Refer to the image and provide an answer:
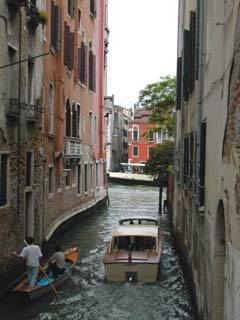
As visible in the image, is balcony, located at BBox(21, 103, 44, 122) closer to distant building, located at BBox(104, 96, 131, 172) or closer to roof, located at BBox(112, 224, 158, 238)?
roof, located at BBox(112, 224, 158, 238)

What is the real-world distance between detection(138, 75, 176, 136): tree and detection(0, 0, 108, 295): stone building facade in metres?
8.57

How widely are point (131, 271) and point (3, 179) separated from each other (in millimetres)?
3637

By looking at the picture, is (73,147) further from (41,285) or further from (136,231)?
(41,285)

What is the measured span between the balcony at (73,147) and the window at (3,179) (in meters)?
9.39

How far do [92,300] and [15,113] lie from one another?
13.6ft

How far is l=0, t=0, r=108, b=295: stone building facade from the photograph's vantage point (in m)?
11.7

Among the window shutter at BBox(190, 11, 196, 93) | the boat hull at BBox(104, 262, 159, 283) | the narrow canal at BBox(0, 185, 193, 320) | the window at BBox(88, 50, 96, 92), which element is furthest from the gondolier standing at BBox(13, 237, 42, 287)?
the window at BBox(88, 50, 96, 92)

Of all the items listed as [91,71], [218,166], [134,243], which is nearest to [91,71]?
[91,71]

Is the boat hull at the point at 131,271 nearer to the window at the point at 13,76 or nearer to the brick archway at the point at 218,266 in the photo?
the window at the point at 13,76

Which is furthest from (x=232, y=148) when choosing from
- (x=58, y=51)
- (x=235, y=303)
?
(x=58, y=51)

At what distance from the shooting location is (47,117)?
17.2m

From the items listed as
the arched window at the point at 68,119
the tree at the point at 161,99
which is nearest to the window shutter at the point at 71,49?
the arched window at the point at 68,119

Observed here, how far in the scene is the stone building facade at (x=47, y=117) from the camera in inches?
462

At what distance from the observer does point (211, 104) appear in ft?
27.7
